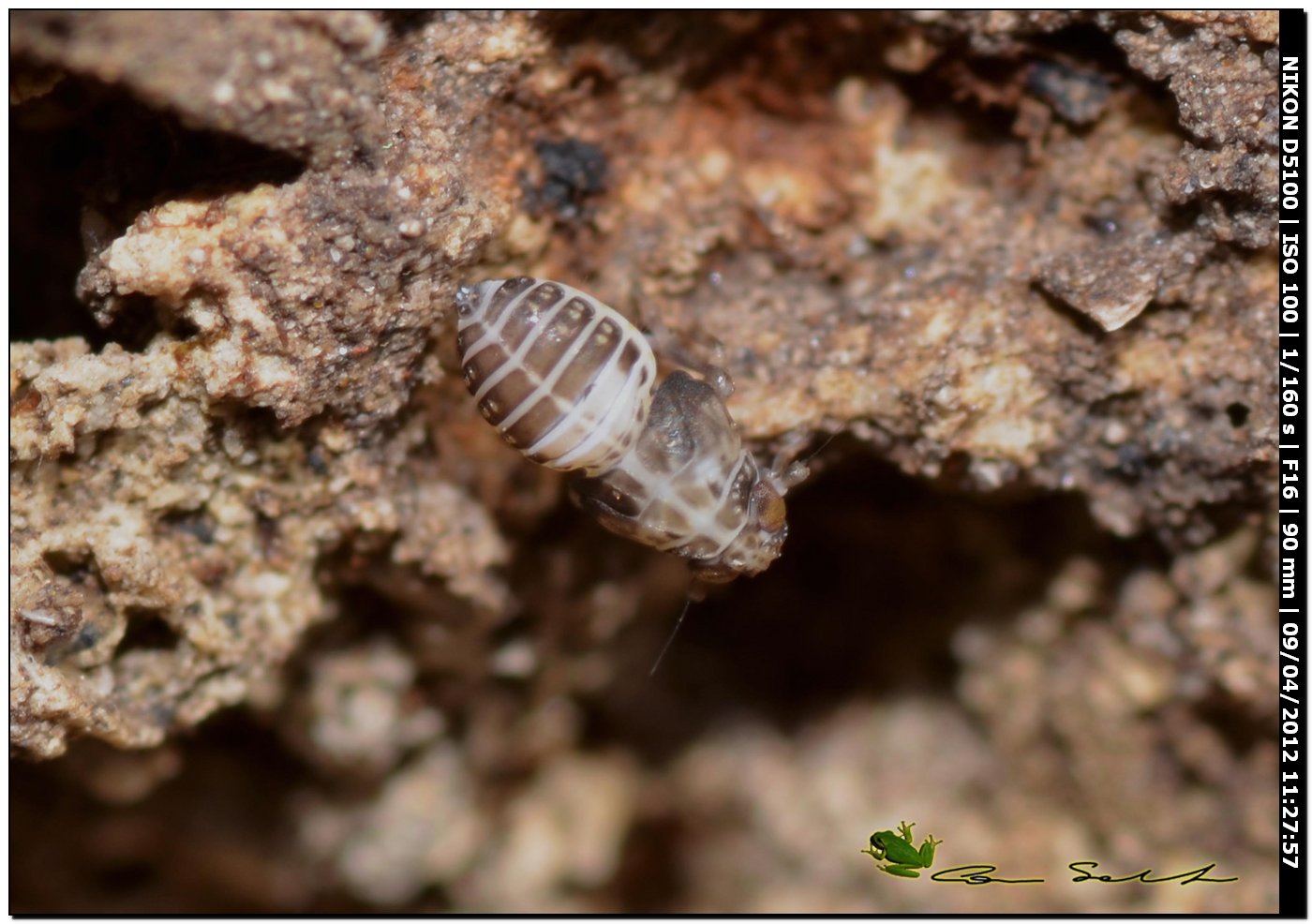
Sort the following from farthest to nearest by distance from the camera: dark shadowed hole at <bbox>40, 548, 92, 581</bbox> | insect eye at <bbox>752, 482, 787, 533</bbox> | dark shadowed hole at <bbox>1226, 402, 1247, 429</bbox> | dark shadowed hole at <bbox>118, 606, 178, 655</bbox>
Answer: insect eye at <bbox>752, 482, 787, 533</bbox>
dark shadowed hole at <bbox>1226, 402, 1247, 429</bbox>
dark shadowed hole at <bbox>118, 606, 178, 655</bbox>
dark shadowed hole at <bbox>40, 548, 92, 581</bbox>
